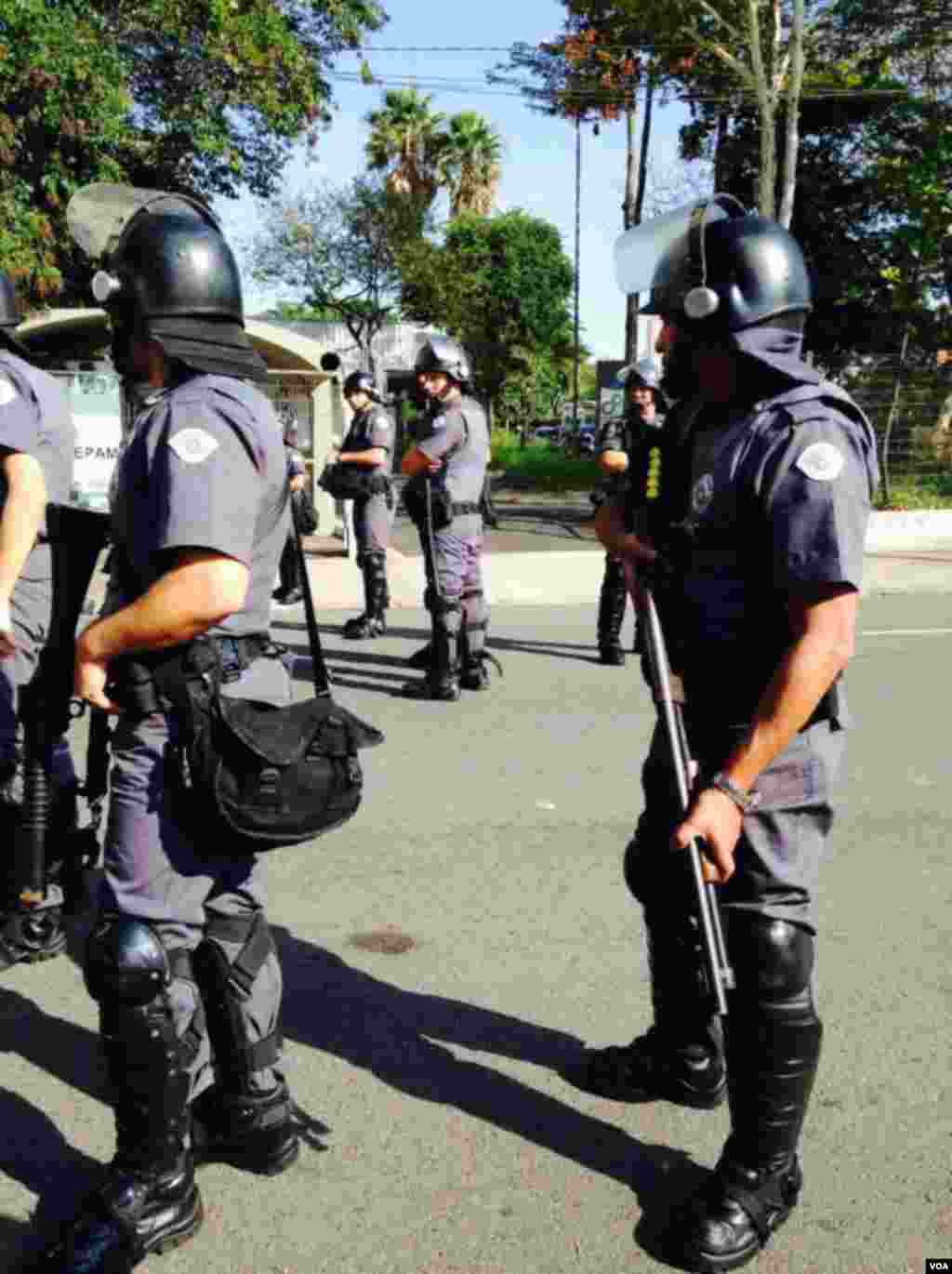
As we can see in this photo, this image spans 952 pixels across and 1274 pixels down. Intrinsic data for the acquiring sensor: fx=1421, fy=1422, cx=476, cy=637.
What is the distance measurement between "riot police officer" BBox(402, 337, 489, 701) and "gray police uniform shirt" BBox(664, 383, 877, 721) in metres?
4.77

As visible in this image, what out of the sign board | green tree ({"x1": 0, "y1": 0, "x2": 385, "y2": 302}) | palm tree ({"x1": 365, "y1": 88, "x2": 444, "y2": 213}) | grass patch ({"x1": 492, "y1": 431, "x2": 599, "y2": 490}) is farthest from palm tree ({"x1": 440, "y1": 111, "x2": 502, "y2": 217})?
the sign board

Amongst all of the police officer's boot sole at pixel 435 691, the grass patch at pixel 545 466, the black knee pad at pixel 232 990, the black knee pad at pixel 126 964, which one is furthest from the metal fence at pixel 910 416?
the black knee pad at pixel 126 964

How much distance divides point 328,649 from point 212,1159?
636cm

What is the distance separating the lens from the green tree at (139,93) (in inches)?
619

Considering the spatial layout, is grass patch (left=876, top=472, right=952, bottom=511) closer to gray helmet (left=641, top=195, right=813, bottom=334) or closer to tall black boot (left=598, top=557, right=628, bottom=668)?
tall black boot (left=598, top=557, right=628, bottom=668)

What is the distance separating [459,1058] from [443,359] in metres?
4.51

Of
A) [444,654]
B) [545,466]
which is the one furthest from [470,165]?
[444,654]

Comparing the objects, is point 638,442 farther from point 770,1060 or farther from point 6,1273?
point 6,1273

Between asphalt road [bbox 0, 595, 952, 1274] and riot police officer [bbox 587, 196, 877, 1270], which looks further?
asphalt road [bbox 0, 595, 952, 1274]

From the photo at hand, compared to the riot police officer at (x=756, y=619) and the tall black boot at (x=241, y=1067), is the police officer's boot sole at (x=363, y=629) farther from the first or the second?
the riot police officer at (x=756, y=619)

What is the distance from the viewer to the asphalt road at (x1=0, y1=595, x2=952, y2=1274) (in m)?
2.71

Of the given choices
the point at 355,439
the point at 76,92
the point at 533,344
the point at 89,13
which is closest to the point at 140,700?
the point at 355,439

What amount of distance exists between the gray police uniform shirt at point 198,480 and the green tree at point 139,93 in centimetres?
1260

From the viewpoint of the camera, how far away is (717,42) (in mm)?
18391
